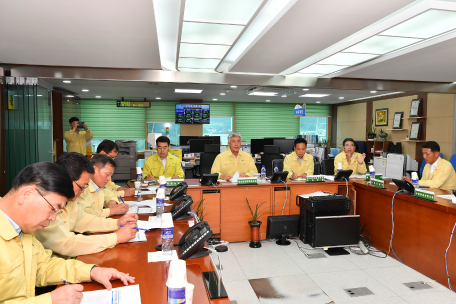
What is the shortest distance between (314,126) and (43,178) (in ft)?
37.9

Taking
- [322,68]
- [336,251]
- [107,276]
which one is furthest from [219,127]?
[107,276]

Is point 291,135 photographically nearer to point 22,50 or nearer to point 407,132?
point 407,132

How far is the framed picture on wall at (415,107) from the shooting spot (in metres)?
7.70

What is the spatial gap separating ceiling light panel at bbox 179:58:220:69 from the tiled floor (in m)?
2.79

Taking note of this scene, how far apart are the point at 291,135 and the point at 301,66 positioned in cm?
713

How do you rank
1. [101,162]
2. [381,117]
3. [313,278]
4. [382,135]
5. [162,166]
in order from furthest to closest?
[381,117] < [382,135] < [162,166] < [313,278] < [101,162]

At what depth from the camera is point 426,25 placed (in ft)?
9.35

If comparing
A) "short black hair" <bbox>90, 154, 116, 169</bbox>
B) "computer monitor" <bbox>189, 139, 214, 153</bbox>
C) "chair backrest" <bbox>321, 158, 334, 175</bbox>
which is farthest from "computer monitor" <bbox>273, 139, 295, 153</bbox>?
"short black hair" <bbox>90, 154, 116, 169</bbox>

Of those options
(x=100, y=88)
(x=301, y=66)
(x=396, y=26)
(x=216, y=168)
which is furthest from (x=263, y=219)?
(x=100, y=88)

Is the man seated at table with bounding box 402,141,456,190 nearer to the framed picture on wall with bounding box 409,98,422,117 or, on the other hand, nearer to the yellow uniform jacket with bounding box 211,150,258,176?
the yellow uniform jacket with bounding box 211,150,258,176

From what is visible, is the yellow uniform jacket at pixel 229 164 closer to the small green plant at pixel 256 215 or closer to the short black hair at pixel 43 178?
the small green plant at pixel 256 215

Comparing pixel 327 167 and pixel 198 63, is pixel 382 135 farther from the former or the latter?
pixel 198 63

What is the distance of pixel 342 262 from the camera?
3.49m

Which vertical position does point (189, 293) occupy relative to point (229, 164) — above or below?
below
